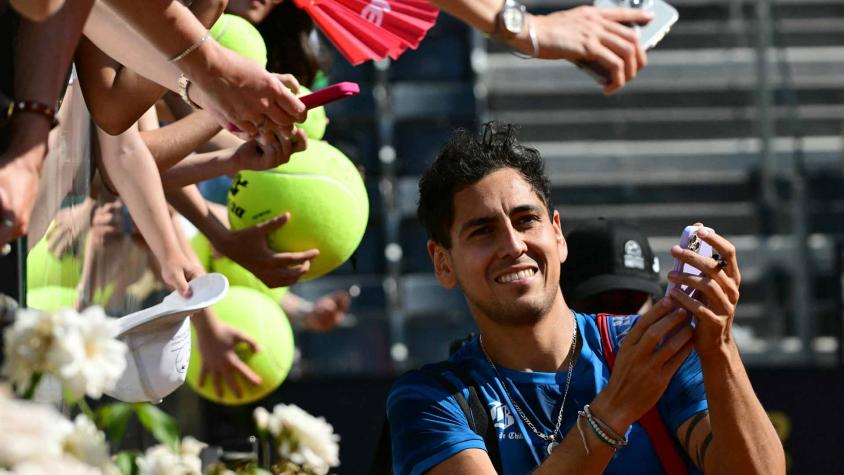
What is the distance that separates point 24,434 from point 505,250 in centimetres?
168

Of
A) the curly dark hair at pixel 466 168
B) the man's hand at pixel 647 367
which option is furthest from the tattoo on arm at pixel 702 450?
the curly dark hair at pixel 466 168

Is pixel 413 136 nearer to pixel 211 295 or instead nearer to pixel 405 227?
pixel 405 227

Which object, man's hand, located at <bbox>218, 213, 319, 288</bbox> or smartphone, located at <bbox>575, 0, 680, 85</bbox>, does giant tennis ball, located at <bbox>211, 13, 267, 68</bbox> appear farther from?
smartphone, located at <bbox>575, 0, 680, 85</bbox>

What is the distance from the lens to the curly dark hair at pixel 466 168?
285 centimetres

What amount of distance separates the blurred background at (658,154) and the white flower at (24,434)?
5.03 m

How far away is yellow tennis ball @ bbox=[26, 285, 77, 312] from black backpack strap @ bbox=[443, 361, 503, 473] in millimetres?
810

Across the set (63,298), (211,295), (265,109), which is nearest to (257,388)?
(63,298)

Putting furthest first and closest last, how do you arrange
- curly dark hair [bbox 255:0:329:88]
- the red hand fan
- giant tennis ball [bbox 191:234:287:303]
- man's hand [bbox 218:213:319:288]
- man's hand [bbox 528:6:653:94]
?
giant tennis ball [bbox 191:234:287:303]
curly dark hair [bbox 255:0:329:88]
the red hand fan
man's hand [bbox 218:213:319:288]
man's hand [bbox 528:6:653:94]

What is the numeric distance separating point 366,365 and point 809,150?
9.71 ft

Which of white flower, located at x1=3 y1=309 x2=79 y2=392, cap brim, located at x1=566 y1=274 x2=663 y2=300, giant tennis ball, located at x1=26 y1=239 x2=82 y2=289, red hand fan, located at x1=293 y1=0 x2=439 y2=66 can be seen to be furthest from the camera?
cap brim, located at x1=566 y1=274 x2=663 y2=300

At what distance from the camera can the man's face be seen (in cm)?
272

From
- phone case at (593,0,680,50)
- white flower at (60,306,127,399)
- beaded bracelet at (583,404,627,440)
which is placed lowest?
beaded bracelet at (583,404,627,440)

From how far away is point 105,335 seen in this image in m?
1.40

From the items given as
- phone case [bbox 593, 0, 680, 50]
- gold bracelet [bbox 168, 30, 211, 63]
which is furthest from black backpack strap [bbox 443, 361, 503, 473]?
gold bracelet [bbox 168, 30, 211, 63]
